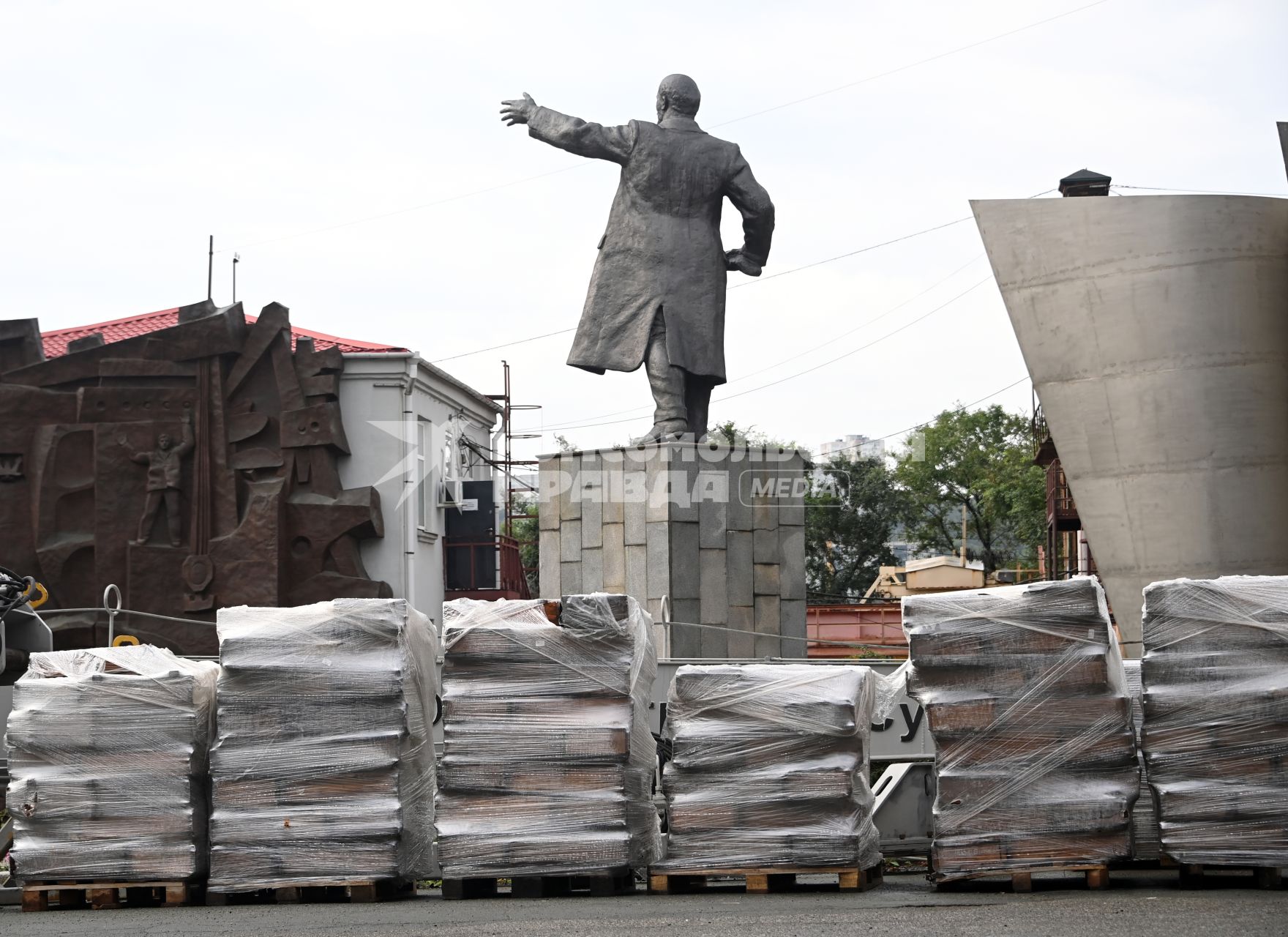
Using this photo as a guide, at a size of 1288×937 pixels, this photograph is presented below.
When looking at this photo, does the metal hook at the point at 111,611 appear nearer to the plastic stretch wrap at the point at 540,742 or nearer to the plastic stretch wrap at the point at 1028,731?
the plastic stretch wrap at the point at 540,742

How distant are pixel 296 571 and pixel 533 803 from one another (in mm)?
16403

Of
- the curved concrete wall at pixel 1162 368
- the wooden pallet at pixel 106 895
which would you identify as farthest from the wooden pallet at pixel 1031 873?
the curved concrete wall at pixel 1162 368

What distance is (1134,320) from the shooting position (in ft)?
52.9

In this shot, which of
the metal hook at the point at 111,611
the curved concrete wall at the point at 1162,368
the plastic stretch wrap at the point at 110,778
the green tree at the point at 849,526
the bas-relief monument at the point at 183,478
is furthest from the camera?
the green tree at the point at 849,526

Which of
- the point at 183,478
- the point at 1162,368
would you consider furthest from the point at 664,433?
the point at 183,478

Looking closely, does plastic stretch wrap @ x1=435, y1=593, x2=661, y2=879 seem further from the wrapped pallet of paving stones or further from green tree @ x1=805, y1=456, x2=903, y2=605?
green tree @ x1=805, y1=456, x2=903, y2=605

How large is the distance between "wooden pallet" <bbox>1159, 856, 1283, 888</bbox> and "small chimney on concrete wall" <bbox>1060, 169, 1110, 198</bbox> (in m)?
19.4

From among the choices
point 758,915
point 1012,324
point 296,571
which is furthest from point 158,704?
point 296,571

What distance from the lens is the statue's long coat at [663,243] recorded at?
471 inches

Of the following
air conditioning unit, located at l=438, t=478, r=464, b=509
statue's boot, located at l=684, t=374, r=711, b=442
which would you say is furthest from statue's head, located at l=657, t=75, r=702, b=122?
air conditioning unit, located at l=438, t=478, r=464, b=509

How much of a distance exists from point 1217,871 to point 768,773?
2.44 meters

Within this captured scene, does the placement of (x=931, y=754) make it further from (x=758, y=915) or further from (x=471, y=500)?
(x=471, y=500)

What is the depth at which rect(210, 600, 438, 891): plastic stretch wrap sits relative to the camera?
8.47 meters

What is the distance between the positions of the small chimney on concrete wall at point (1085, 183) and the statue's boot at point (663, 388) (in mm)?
16255
